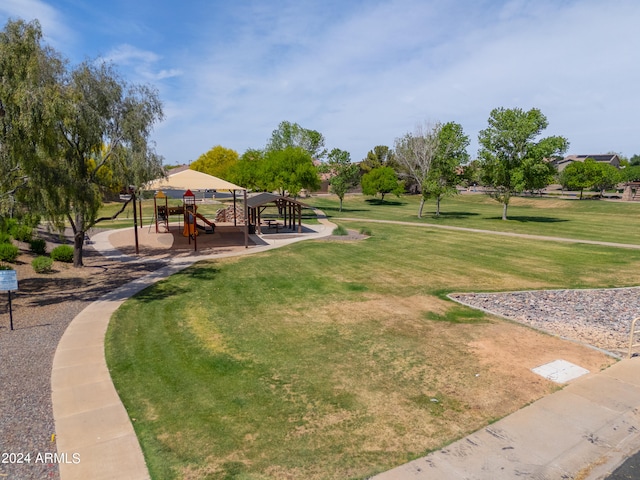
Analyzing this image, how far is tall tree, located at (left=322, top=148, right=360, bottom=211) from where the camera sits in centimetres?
5231

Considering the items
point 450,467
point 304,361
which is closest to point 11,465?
point 304,361

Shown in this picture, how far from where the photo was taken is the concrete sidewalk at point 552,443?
560cm

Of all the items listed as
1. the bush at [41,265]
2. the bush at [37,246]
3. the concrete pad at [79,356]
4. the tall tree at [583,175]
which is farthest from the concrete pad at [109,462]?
the tall tree at [583,175]

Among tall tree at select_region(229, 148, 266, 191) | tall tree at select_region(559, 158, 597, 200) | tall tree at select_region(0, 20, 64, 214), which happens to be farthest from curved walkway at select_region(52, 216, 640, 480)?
tall tree at select_region(559, 158, 597, 200)

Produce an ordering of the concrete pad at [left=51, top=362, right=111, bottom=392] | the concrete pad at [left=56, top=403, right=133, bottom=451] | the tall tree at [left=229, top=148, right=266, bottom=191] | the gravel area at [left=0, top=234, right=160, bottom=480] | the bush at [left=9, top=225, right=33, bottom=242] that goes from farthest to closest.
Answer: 1. the tall tree at [left=229, top=148, right=266, bottom=191]
2. the bush at [left=9, top=225, right=33, bottom=242]
3. the concrete pad at [left=51, top=362, right=111, bottom=392]
4. the concrete pad at [left=56, top=403, right=133, bottom=451]
5. the gravel area at [left=0, top=234, right=160, bottom=480]

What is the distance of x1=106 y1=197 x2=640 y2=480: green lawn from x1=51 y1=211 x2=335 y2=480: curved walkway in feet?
0.74

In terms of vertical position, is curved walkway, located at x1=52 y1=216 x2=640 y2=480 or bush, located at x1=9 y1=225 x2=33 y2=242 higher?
bush, located at x1=9 y1=225 x2=33 y2=242

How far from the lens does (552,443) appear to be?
6.20 metres

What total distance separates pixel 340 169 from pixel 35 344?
48.0 meters

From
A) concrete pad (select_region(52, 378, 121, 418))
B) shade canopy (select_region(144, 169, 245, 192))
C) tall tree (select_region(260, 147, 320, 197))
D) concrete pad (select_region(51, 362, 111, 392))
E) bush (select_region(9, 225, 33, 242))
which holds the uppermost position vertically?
tall tree (select_region(260, 147, 320, 197))

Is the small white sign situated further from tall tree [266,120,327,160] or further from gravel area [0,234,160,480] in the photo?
tall tree [266,120,327,160]

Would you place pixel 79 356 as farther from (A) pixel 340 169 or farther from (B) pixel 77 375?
(A) pixel 340 169

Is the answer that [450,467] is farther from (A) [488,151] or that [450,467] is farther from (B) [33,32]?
(A) [488,151]

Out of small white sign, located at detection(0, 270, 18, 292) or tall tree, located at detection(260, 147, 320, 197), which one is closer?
small white sign, located at detection(0, 270, 18, 292)
